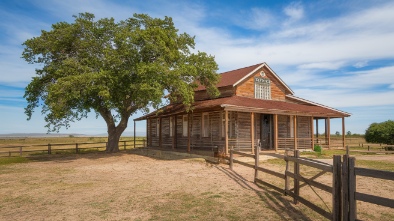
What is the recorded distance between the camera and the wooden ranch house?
2206 cm

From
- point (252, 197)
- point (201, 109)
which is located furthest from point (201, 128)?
point (252, 197)

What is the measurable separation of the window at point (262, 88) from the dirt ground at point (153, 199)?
43.4ft

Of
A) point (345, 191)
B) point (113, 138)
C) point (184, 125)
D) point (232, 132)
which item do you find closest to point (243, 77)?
point (232, 132)

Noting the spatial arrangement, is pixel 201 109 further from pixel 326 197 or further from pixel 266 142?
pixel 326 197

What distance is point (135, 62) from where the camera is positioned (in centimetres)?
2042

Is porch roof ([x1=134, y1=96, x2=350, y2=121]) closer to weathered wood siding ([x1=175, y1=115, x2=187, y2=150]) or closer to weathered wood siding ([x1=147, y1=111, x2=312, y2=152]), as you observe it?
weathered wood siding ([x1=147, y1=111, x2=312, y2=152])

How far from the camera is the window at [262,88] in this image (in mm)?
25859

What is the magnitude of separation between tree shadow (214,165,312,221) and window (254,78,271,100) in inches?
579

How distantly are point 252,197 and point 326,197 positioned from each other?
90.0 inches

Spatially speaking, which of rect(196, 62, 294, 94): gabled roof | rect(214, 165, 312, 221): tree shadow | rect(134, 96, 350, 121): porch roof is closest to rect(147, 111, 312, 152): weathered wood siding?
rect(134, 96, 350, 121): porch roof

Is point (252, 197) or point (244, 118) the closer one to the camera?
point (252, 197)

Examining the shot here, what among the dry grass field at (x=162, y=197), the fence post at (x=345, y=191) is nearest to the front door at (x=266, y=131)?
the dry grass field at (x=162, y=197)

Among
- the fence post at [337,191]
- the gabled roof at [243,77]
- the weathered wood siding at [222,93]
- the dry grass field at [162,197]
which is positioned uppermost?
the gabled roof at [243,77]

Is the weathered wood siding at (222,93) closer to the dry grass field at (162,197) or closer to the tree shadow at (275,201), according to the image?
the dry grass field at (162,197)
